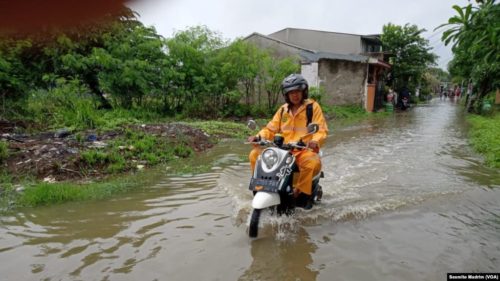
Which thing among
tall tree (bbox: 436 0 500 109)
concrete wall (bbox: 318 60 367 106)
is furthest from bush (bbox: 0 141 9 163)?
concrete wall (bbox: 318 60 367 106)

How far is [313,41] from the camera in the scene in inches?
1057

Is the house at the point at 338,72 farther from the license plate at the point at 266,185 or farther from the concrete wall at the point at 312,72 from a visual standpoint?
the license plate at the point at 266,185

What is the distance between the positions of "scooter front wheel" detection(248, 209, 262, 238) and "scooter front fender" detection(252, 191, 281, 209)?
0.12m

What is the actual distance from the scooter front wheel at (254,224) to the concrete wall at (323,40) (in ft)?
79.8

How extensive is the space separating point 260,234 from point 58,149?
499 centimetres

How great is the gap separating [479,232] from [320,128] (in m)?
2.33

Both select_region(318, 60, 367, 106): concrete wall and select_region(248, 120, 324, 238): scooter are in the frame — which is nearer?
select_region(248, 120, 324, 238): scooter

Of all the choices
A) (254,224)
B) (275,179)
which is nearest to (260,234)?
(254,224)

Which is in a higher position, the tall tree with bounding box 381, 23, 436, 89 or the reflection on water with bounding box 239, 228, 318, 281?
the tall tree with bounding box 381, 23, 436, 89

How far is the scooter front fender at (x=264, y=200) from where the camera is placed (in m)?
3.73

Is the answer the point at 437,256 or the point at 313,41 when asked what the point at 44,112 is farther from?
the point at 313,41

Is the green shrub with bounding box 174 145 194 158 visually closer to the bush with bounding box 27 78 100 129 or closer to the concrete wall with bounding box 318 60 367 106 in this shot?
the bush with bounding box 27 78 100 129

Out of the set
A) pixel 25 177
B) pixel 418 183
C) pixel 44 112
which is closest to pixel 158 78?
pixel 44 112

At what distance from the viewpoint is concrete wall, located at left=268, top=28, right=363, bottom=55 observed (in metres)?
26.6
